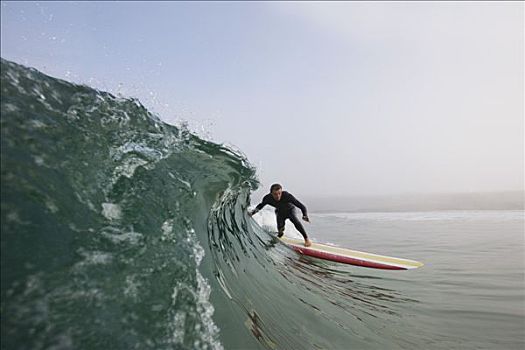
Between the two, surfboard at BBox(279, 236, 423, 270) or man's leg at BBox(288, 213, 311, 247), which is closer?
surfboard at BBox(279, 236, 423, 270)

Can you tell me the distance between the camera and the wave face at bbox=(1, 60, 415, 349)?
1.60 meters

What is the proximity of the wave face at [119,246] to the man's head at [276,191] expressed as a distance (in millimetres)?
3872

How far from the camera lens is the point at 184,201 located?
9.53 ft

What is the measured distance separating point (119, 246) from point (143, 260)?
16cm

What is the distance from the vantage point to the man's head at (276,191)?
24.5ft

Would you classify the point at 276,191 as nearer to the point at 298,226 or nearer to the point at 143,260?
the point at 298,226

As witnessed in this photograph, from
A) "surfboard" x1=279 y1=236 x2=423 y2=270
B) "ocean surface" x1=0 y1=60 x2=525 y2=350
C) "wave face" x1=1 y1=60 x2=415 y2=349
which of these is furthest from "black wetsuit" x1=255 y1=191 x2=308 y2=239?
"wave face" x1=1 y1=60 x2=415 y2=349

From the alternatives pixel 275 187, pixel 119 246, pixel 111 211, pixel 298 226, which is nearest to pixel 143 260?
pixel 119 246

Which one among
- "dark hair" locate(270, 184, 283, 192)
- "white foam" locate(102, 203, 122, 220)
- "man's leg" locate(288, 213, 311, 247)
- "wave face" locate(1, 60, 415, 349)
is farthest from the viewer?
"man's leg" locate(288, 213, 311, 247)

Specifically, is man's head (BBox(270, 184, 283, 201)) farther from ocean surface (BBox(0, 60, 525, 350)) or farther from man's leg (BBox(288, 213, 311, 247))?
ocean surface (BBox(0, 60, 525, 350))

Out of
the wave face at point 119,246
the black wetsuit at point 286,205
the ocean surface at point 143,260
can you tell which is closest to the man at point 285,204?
the black wetsuit at point 286,205

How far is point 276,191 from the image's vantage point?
750 cm

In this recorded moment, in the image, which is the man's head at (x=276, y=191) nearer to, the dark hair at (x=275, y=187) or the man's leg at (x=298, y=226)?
the dark hair at (x=275, y=187)

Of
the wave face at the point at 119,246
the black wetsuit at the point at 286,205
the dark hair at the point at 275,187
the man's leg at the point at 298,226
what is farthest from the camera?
the black wetsuit at the point at 286,205
